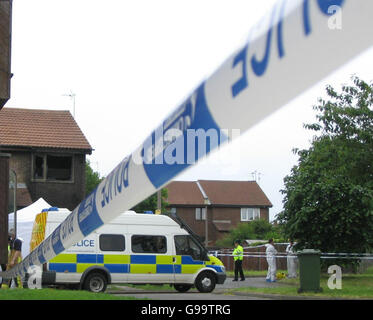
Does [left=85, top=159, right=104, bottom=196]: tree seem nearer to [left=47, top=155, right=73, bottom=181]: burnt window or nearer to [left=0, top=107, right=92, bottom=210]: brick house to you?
[left=47, top=155, right=73, bottom=181]: burnt window

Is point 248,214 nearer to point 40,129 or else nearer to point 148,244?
point 40,129

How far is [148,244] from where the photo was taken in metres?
18.5

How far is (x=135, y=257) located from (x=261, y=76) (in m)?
17.1

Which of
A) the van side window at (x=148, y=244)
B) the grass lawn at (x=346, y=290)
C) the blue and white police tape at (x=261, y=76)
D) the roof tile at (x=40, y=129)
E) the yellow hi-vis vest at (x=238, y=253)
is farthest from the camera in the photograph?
the roof tile at (x=40, y=129)

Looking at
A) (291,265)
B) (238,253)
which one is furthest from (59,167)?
(291,265)

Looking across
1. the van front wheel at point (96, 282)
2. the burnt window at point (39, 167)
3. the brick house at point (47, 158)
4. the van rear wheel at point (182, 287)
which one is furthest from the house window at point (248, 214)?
the van front wheel at point (96, 282)

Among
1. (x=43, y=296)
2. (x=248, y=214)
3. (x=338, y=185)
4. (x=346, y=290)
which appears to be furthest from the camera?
(x=248, y=214)

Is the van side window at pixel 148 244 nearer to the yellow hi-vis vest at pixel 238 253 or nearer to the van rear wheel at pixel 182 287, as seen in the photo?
the van rear wheel at pixel 182 287

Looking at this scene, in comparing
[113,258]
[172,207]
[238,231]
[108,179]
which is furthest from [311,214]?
[172,207]

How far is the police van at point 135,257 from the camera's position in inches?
688
